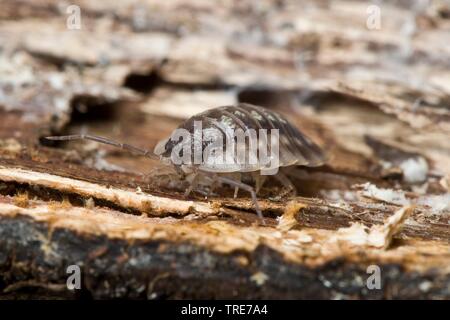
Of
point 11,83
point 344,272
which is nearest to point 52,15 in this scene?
point 11,83

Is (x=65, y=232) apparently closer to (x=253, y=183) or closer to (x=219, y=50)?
(x=253, y=183)

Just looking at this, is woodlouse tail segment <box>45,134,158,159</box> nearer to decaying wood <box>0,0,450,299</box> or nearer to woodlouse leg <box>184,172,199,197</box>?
decaying wood <box>0,0,450,299</box>

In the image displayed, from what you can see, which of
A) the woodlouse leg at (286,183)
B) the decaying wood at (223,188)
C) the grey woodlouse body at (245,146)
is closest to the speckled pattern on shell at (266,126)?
the grey woodlouse body at (245,146)

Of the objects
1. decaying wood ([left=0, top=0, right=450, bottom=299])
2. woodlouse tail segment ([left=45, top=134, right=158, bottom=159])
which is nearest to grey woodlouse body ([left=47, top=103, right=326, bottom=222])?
woodlouse tail segment ([left=45, top=134, right=158, bottom=159])

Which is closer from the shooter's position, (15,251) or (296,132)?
(15,251)

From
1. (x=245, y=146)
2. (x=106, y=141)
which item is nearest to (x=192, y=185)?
(x=245, y=146)
